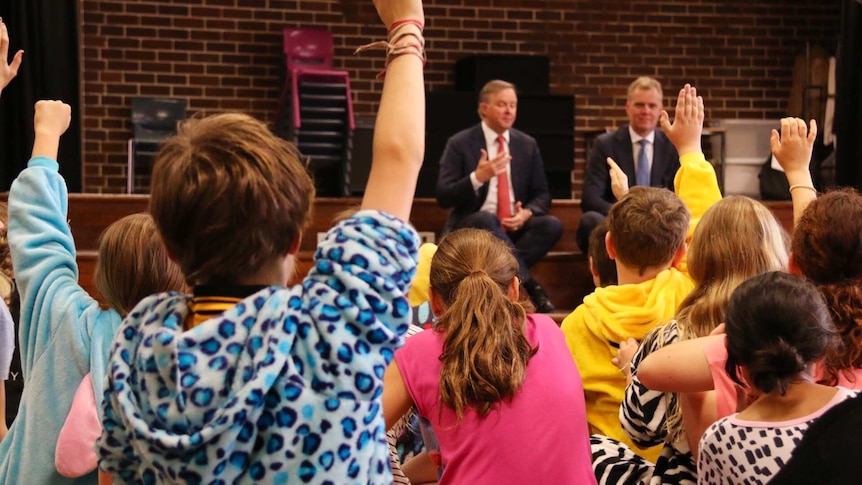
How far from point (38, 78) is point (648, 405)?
5471 millimetres

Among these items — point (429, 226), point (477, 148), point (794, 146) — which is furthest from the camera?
point (429, 226)

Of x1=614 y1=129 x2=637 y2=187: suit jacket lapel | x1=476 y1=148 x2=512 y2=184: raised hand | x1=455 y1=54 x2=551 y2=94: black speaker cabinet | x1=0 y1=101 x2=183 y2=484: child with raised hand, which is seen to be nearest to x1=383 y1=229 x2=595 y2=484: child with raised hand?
x1=0 y1=101 x2=183 y2=484: child with raised hand

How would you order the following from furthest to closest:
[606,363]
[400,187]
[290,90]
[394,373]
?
[290,90], [606,363], [394,373], [400,187]

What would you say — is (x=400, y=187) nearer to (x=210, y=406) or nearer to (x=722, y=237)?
(x=210, y=406)

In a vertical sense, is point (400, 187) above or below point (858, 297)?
above

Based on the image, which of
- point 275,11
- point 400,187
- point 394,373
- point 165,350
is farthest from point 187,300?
point 275,11

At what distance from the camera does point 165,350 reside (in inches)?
41.3

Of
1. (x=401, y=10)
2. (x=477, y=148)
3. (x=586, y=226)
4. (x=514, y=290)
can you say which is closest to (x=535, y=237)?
(x=586, y=226)

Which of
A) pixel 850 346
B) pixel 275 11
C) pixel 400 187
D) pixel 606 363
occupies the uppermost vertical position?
pixel 275 11

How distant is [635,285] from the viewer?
7.88 ft

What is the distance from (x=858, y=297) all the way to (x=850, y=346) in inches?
3.3

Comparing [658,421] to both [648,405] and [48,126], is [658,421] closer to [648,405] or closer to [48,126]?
[648,405]

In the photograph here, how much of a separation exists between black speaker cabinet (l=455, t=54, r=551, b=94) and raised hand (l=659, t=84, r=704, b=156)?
4841 millimetres

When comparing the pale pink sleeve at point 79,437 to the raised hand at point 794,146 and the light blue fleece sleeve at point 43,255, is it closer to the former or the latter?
the light blue fleece sleeve at point 43,255
